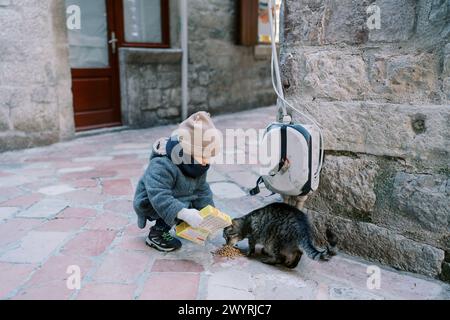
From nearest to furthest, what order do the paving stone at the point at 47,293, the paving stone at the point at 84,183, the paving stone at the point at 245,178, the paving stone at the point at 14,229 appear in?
the paving stone at the point at 47,293 → the paving stone at the point at 14,229 → the paving stone at the point at 84,183 → the paving stone at the point at 245,178

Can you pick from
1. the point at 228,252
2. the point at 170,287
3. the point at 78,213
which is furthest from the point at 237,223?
the point at 78,213

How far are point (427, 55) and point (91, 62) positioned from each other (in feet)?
14.3

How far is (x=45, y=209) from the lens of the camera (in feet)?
8.84

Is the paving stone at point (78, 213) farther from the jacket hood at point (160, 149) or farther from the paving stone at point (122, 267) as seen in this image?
the jacket hood at point (160, 149)

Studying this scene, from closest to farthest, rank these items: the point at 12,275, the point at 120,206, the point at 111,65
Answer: the point at 12,275
the point at 120,206
the point at 111,65

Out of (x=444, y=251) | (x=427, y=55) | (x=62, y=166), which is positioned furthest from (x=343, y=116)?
(x=62, y=166)

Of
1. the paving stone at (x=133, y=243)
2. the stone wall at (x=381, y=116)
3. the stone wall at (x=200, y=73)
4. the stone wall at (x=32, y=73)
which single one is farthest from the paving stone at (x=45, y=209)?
the stone wall at (x=200, y=73)

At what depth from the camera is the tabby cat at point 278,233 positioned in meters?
1.90

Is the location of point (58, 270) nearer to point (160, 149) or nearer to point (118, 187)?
point (160, 149)

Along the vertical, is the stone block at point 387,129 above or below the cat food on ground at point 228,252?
above

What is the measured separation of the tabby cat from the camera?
6.23 ft

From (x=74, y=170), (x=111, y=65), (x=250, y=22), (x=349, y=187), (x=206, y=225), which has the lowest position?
(x=74, y=170)

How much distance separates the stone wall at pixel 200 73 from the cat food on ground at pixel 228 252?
3800 mm

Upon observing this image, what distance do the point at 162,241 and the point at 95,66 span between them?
3761mm
